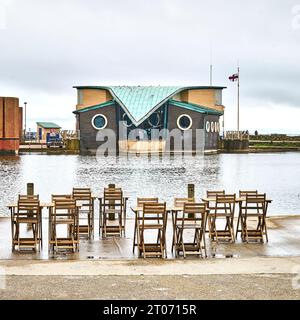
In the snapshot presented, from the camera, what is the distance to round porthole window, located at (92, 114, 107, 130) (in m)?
96.8

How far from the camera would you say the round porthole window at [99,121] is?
317 feet

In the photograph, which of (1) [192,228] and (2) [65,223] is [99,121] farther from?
(1) [192,228]

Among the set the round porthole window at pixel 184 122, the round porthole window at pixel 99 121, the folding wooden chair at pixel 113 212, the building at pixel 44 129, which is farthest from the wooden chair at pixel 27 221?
the building at pixel 44 129

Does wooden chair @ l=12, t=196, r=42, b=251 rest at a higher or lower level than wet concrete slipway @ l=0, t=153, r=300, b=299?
higher

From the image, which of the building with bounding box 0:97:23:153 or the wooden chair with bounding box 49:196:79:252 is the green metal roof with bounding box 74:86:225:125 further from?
the wooden chair with bounding box 49:196:79:252

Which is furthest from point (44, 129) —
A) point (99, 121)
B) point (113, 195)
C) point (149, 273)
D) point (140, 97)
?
point (149, 273)

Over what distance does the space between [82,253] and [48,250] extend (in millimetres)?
801

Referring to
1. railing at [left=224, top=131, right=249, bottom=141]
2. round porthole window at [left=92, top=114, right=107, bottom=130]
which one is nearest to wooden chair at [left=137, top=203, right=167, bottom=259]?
round porthole window at [left=92, top=114, right=107, bottom=130]

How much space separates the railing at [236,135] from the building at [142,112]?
17.2 metres

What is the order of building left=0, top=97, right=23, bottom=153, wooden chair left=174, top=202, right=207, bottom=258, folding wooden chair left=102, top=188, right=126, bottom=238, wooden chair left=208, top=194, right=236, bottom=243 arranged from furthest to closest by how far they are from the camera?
building left=0, top=97, right=23, bottom=153 → folding wooden chair left=102, top=188, right=126, bottom=238 → wooden chair left=208, top=194, right=236, bottom=243 → wooden chair left=174, top=202, right=207, bottom=258

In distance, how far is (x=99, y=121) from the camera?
318ft

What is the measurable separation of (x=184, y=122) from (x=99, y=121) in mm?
12307

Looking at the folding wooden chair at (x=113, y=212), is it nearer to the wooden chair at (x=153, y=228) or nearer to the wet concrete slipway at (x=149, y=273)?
the wet concrete slipway at (x=149, y=273)

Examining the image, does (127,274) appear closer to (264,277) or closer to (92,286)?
(92,286)
